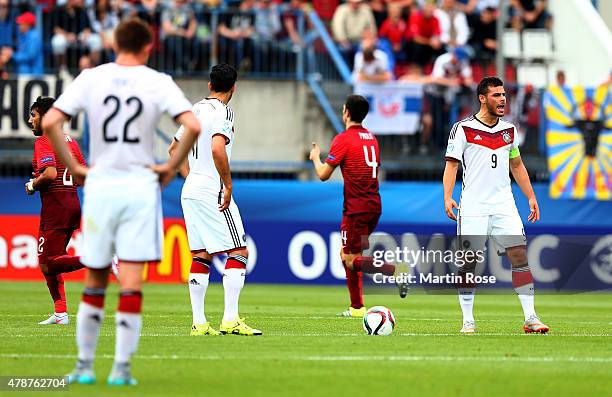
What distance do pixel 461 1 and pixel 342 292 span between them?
941 cm

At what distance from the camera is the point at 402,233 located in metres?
24.1

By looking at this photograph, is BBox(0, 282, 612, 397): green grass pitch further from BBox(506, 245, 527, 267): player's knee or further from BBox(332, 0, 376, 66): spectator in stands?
BBox(332, 0, 376, 66): spectator in stands

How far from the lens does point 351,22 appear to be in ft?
88.5

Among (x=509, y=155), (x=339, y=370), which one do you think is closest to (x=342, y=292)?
(x=509, y=155)

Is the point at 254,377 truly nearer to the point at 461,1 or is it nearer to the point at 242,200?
the point at 242,200

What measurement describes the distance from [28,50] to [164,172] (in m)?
17.6

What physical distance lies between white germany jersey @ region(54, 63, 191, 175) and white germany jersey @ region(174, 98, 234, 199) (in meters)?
3.32

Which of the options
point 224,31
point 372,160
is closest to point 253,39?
point 224,31

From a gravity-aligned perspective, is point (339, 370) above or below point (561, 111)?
below

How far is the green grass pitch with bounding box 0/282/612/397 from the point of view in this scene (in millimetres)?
8781

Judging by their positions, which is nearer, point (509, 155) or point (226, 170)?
point (226, 170)

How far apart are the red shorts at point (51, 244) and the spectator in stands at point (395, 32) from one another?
1349cm

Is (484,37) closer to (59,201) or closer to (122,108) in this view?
(59,201)

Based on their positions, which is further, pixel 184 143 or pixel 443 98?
pixel 443 98
